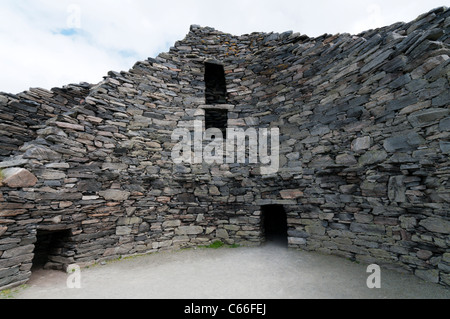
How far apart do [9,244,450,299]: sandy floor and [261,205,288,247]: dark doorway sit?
1495 mm

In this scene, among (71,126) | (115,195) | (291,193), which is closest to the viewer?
(71,126)

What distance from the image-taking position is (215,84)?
8695mm

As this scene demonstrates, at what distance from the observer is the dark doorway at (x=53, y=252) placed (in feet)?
16.6

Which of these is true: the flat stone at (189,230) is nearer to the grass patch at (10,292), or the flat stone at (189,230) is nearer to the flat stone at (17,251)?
the flat stone at (17,251)

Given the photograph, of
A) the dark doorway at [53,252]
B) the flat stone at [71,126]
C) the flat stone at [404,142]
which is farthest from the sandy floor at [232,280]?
the flat stone at [71,126]

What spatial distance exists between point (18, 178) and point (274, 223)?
7.11 metres

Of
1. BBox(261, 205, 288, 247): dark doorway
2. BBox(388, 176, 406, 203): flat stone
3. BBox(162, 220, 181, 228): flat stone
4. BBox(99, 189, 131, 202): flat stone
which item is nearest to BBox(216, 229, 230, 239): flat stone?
BBox(162, 220, 181, 228): flat stone

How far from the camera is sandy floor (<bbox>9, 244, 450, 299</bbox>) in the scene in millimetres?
3826

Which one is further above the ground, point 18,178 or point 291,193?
point 18,178

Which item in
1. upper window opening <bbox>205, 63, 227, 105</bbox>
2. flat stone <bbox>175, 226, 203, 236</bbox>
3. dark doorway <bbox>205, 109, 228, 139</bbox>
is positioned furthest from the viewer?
upper window opening <bbox>205, 63, 227, 105</bbox>

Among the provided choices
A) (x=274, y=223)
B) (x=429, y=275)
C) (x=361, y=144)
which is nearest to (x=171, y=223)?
(x=274, y=223)

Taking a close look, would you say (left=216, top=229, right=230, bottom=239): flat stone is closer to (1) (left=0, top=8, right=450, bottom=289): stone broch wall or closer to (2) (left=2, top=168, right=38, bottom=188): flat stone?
(1) (left=0, top=8, right=450, bottom=289): stone broch wall

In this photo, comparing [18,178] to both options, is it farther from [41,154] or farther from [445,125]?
[445,125]

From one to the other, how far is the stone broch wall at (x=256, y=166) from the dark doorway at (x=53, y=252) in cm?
6
